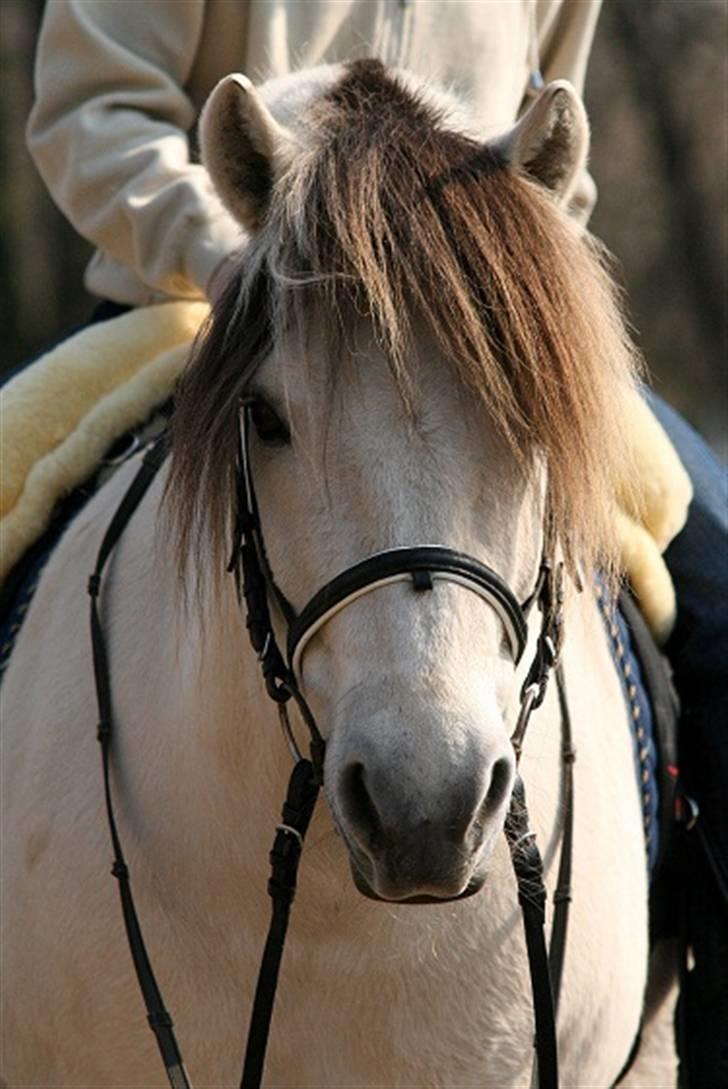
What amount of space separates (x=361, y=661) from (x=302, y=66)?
1798 millimetres

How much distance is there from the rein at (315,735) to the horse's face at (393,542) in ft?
0.07

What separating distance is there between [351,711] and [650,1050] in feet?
6.14

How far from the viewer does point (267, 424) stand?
8.18 feet

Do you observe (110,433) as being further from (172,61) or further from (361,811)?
(361,811)

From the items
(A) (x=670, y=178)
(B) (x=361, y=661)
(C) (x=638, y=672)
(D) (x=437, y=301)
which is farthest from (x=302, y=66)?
(A) (x=670, y=178)

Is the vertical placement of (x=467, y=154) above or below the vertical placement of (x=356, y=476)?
above

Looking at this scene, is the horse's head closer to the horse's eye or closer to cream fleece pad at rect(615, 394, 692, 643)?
the horse's eye

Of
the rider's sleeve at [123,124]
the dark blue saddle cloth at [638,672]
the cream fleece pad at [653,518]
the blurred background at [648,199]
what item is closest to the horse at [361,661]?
the dark blue saddle cloth at [638,672]

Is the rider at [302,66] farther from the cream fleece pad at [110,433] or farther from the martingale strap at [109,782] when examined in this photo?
the martingale strap at [109,782]

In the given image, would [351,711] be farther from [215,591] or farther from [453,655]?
[215,591]

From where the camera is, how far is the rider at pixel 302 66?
12.1ft

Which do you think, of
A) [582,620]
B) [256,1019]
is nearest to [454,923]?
[256,1019]

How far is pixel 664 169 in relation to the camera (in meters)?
17.6

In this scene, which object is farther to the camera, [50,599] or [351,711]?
[50,599]
